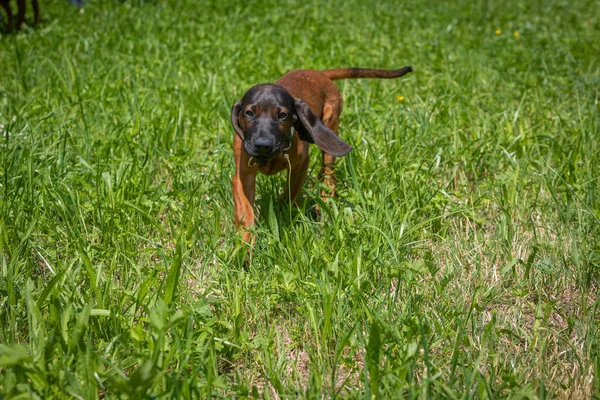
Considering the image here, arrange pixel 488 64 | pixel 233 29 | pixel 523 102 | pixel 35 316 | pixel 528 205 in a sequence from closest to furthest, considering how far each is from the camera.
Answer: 1. pixel 35 316
2. pixel 528 205
3. pixel 523 102
4. pixel 488 64
5. pixel 233 29

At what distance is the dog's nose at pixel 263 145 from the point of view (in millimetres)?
3268

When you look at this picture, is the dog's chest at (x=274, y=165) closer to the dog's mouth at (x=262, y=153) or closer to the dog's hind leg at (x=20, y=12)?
the dog's mouth at (x=262, y=153)

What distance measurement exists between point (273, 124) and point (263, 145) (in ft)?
0.76

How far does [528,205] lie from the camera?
390 centimetres

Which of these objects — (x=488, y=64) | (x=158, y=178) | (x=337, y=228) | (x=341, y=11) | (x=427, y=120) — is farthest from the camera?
(x=341, y=11)

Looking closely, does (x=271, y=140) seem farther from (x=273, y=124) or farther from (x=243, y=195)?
(x=243, y=195)

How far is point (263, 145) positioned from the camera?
129 inches

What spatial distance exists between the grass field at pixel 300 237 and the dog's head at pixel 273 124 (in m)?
0.32

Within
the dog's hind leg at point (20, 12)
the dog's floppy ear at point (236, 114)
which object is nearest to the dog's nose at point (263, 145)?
the dog's floppy ear at point (236, 114)

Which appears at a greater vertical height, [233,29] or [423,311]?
[233,29]

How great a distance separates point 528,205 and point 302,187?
4.24 feet

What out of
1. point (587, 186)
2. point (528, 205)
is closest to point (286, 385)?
point (528, 205)

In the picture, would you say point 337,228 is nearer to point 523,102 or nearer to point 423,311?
point 423,311

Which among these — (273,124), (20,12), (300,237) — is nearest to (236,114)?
(273,124)
